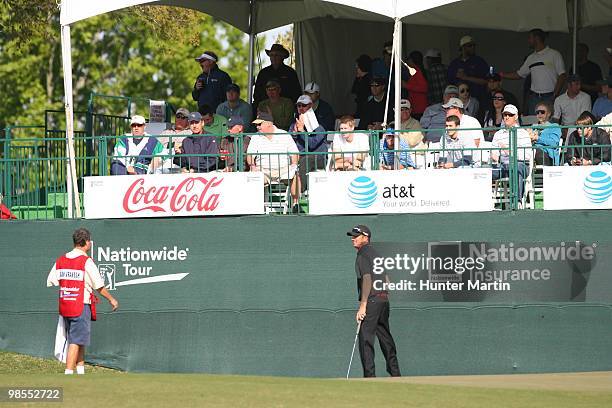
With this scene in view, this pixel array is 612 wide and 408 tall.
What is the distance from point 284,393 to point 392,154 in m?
6.61

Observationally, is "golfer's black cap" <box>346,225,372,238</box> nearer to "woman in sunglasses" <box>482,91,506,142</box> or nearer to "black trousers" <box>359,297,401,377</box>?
"black trousers" <box>359,297,401,377</box>

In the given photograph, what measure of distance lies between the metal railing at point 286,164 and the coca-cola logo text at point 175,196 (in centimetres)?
39

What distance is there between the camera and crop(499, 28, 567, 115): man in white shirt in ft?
68.9

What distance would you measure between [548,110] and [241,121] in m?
4.84

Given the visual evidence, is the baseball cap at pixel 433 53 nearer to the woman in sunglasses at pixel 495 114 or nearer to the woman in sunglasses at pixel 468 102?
the woman in sunglasses at pixel 468 102

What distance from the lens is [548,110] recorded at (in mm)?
19250

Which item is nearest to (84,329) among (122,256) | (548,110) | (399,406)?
(122,256)

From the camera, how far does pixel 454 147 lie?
1902cm

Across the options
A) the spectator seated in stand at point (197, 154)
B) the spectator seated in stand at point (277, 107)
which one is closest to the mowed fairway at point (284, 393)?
the spectator seated in stand at point (197, 154)

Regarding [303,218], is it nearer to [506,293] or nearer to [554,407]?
[506,293]

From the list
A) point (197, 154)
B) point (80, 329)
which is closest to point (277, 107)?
point (197, 154)

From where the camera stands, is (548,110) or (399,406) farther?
(548,110)

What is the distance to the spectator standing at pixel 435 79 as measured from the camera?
22031 mm

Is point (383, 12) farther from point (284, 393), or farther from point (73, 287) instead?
point (284, 393)
